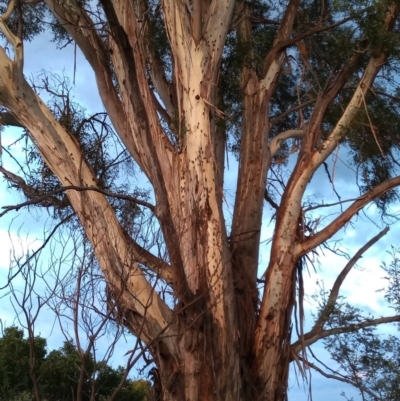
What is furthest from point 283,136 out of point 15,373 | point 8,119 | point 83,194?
point 15,373

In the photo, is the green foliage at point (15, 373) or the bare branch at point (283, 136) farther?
the green foliage at point (15, 373)

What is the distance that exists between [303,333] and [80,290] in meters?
2.67

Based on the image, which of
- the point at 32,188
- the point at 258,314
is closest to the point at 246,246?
the point at 258,314

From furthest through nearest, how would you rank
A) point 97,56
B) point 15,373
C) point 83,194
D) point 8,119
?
point 15,373, point 97,56, point 8,119, point 83,194

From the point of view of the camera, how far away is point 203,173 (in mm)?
5965

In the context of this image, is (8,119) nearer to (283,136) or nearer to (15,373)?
(283,136)

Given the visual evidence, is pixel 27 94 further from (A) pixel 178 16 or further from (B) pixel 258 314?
(B) pixel 258 314

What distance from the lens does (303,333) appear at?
246 inches

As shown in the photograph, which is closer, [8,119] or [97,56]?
[8,119]

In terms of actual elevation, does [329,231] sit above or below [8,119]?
below

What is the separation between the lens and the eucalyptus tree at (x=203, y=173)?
549cm

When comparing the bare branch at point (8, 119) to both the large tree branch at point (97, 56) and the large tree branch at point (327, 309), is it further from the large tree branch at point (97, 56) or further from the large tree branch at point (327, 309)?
the large tree branch at point (327, 309)

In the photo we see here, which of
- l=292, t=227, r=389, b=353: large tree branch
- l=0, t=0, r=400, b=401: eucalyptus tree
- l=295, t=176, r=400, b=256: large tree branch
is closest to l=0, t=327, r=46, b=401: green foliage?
l=0, t=0, r=400, b=401: eucalyptus tree

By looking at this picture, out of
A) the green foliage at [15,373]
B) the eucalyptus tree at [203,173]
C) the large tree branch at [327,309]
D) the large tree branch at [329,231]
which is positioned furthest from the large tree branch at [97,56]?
the green foliage at [15,373]
